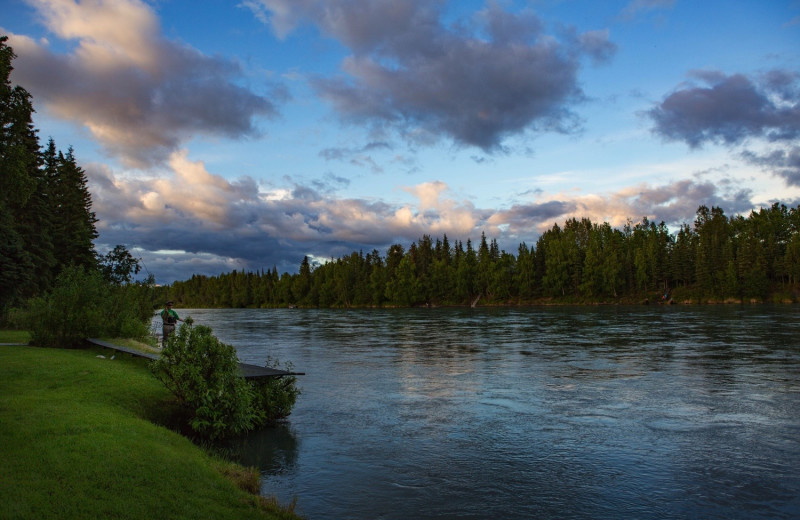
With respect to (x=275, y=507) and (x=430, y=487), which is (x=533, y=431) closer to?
(x=430, y=487)

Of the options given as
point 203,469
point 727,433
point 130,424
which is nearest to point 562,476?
point 727,433

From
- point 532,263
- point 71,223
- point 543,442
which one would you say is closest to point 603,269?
point 532,263

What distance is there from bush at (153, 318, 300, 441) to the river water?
93cm

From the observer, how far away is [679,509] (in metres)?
9.18

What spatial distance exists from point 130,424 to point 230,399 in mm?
2513

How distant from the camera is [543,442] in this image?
12969 millimetres

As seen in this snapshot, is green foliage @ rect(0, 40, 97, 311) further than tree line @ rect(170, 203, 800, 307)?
No

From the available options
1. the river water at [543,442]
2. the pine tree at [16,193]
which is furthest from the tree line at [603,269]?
the river water at [543,442]

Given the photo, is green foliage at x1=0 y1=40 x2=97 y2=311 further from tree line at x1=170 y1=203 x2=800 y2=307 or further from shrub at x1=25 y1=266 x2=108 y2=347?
tree line at x1=170 y1=203 x2=800 y2=307

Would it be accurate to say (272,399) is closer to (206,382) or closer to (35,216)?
(206,382)

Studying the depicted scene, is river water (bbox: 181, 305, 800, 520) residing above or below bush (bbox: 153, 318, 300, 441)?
below

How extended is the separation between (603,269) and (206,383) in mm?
134270

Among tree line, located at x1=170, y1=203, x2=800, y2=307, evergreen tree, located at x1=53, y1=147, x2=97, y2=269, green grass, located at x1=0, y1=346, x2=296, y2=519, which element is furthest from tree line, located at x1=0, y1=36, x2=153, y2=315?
tree line, located at x1=170, y1=203, x2=800, y2=307

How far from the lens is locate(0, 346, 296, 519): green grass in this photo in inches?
283
